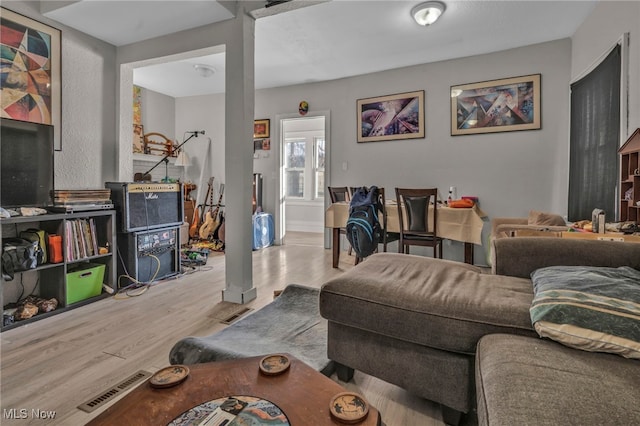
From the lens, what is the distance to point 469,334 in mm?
1174

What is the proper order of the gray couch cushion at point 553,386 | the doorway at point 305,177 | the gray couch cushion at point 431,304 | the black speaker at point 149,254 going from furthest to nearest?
the doorway at point 305,177
the black speaker at point 149,254
the gray couch cushion at point 431,304
the gray couch cushion at point 553,386

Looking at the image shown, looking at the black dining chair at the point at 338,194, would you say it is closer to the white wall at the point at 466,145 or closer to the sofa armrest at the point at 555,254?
the white wall at the point at 466,145

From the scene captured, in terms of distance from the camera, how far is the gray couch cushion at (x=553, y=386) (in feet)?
2.25

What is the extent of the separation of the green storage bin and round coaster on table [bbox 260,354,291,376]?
2.33 m

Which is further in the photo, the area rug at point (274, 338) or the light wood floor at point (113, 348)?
the area rug at point (274, 338)

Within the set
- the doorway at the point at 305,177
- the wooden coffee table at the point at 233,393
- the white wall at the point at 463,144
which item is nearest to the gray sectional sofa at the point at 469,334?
the wooden coffee table at the point at 233,393

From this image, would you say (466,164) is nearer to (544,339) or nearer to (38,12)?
(544,339)

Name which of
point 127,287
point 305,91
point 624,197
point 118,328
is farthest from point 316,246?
point 624,197

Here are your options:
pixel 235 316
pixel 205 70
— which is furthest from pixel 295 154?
pixel 235 316

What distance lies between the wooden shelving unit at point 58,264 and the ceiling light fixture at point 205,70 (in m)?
2.43

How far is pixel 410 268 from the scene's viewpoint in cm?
170

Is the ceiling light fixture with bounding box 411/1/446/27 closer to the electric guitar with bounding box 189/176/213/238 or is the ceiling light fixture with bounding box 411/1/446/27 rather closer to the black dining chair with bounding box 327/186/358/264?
the black dining chair with bounding box 327/186/358/264

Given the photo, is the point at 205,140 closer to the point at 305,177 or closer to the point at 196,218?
the point at 196,218

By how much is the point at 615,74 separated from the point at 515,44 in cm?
148
